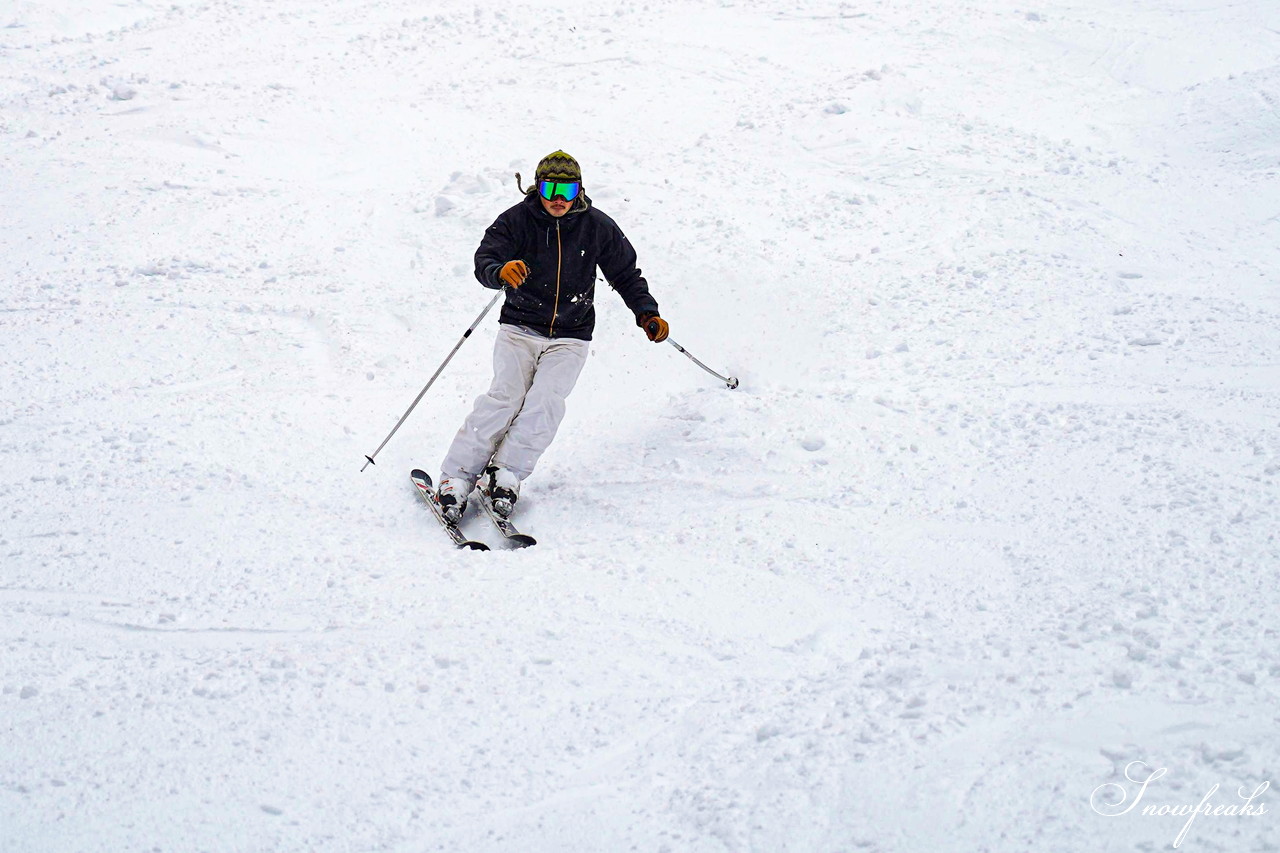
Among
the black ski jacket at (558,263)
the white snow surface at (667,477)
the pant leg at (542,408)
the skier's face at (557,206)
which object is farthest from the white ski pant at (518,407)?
the skier's face at (557,206)

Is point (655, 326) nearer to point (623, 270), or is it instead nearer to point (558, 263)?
point (623, 270)

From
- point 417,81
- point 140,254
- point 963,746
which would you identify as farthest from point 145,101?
point 963,746

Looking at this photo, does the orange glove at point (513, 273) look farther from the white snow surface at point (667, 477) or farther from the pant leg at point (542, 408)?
the white snow surface at point (667, 477)

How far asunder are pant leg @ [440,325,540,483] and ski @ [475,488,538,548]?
178 mm

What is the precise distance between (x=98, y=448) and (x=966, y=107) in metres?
9.20

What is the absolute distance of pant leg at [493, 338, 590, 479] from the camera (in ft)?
16.5

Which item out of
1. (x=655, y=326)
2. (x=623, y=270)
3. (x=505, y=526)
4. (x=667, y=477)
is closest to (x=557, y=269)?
(x=623, y=270)

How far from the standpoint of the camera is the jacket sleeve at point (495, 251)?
16.0ft

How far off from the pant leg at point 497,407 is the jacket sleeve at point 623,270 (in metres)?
0.59

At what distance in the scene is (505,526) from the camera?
4.76 m

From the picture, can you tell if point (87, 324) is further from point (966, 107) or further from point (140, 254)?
point (966, 107)

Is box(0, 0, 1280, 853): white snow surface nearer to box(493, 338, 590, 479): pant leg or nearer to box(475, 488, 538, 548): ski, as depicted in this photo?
box(475, 488, 538, 548): ski

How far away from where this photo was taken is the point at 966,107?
10312mm

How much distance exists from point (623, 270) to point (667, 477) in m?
1.22
